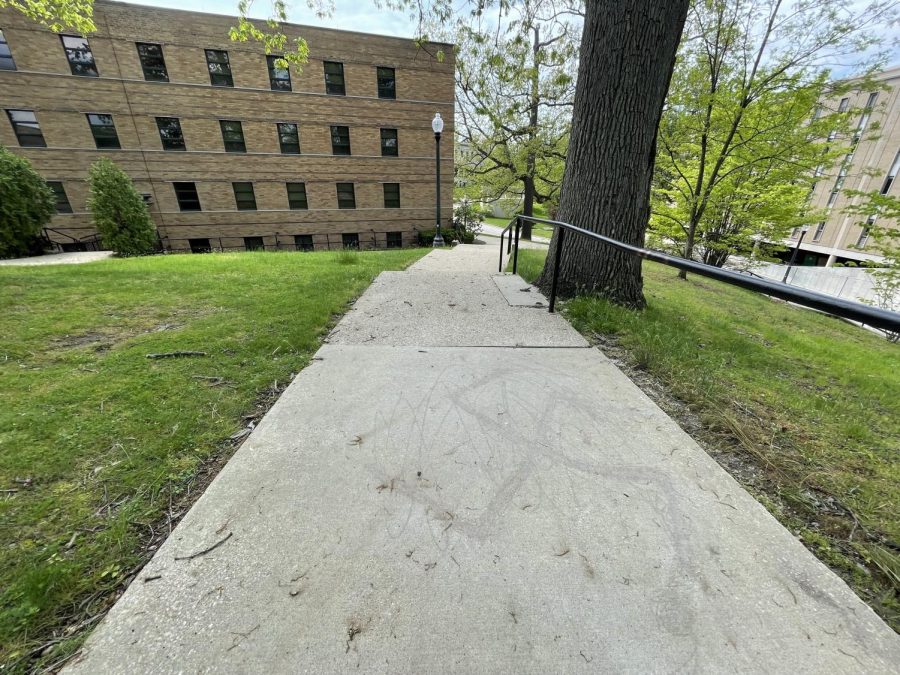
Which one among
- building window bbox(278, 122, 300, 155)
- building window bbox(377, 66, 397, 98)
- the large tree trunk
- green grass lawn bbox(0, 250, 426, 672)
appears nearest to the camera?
green grass lawn bbox(0, 250, 426, 672)

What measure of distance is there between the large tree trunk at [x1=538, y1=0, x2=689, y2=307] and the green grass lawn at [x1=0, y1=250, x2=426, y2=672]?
3.11 metres

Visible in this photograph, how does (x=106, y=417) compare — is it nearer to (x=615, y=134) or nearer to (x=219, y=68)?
(x=615, y=134)

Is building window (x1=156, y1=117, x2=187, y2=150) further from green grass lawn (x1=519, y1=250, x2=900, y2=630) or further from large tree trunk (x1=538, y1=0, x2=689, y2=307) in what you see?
green grass lawn (x1=519, y1=250, x2=900, y2=630)

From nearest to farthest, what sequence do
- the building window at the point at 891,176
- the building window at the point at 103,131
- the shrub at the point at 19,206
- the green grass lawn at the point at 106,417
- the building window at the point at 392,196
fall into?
the green grass lawn at the point at 106,417 → the shrub at the point at 19,206 → the building window at the point at 103,131 → the building window at the point at 392,196 → the building window at the point at 891,176

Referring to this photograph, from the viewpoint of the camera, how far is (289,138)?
60.6ft

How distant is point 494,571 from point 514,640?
0.23 m

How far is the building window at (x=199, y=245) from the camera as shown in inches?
728

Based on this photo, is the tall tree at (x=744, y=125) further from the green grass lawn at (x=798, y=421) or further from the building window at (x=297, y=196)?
the building window at (x=297, y=196)

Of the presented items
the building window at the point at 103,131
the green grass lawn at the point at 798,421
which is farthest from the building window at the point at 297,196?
the green grass lawn at the point at 798,421

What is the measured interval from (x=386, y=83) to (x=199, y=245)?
12848 millimetres

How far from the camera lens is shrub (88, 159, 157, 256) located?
44.9ft

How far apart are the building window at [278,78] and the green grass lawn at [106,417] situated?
17.4 metres

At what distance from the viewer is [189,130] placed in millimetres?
17234

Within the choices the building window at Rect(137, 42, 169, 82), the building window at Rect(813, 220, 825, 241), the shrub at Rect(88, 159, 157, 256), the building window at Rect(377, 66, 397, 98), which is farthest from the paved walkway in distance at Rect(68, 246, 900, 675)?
the building window at Rect(813, 220, 825, 241)
